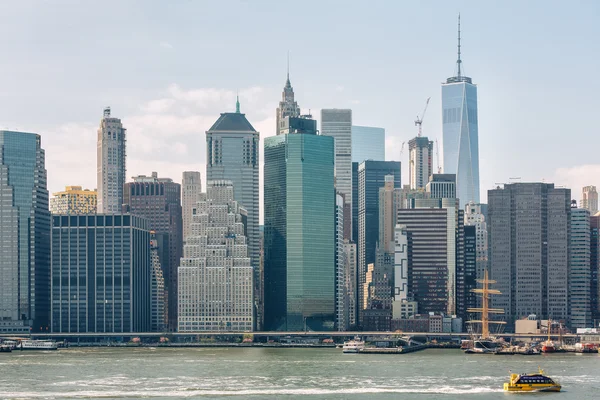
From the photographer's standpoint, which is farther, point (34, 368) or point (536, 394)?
point (34, 368)

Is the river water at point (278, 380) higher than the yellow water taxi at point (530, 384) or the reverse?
the reverse

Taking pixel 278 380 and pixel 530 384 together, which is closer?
pixel 530 384

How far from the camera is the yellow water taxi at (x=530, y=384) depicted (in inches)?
5743

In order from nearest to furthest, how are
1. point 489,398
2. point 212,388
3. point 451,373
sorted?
1. point 489,398
2. point 212,388
3. point 451,373

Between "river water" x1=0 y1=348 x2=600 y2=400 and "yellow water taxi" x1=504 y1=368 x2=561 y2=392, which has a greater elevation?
"yellow water taxi" x1=504 y1=368 x2=561 y2=392

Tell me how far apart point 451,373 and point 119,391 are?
50.5m

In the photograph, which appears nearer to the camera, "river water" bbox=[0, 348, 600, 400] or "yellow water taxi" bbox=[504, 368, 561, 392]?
"river water" bbox=[0, 348, 600, 400]

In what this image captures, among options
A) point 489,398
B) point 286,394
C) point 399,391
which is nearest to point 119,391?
point 286,394

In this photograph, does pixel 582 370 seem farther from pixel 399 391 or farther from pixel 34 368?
pixel 34 368

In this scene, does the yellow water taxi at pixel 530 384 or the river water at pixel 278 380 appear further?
the yellow water taxi at pixel 530 384

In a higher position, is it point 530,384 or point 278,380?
point 530,384

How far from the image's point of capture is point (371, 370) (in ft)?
599

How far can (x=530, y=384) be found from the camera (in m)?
146

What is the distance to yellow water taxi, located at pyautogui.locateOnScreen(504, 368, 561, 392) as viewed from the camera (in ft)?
479
